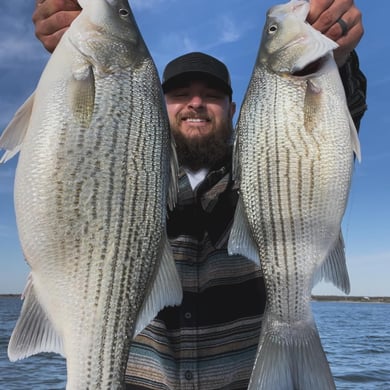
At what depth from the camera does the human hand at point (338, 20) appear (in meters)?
3.35

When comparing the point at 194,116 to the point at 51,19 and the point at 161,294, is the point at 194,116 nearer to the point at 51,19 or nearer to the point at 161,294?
the point at 51,19

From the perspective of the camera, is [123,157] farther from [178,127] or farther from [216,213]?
[178,127]

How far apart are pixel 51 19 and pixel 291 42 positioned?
1.56 m

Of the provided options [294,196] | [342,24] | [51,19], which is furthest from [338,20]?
[51,19]

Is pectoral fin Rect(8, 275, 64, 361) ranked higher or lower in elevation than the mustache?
lower

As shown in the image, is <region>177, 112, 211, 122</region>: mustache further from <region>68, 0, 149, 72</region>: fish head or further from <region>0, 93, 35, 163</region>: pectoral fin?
<region>0, 93, 35, 163</region>: pectoral fin

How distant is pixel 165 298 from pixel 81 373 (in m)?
0.54

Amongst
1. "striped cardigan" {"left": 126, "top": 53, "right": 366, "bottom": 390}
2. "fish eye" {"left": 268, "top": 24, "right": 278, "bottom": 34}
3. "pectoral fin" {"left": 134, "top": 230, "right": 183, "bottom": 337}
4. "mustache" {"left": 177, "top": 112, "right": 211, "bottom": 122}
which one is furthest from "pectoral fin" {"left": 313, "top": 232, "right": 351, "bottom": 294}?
"mustache" {"left": 177, "top": 112, "right": 211, "bottom": 122}

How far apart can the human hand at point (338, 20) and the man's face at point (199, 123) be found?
1.37m

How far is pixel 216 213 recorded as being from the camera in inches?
167

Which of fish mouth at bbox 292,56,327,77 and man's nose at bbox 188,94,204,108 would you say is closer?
fish mouth at bbox 292,56,327,77

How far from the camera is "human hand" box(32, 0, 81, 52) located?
3.16 meters

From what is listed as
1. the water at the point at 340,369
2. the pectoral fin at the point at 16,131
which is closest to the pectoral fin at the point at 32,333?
the pectoral fin at the point at 16,131

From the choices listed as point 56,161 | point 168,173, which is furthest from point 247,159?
point 56,161
